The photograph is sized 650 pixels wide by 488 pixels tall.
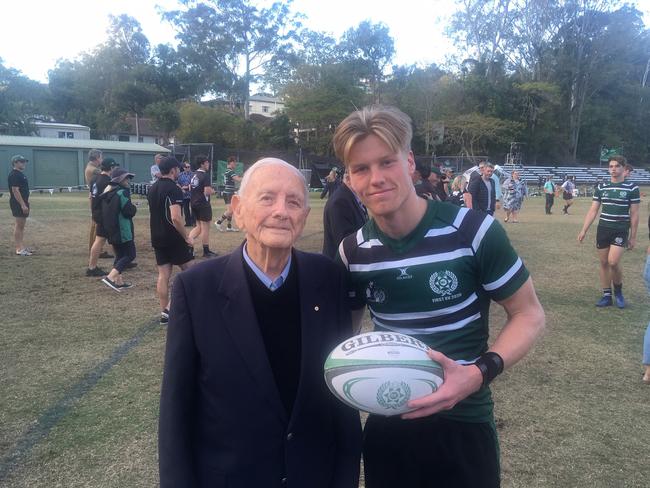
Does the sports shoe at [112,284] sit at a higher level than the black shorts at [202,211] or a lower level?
lower

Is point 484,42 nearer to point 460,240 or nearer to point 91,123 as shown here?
point 91,123

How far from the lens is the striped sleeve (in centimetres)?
190

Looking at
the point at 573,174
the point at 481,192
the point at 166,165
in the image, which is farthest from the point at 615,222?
the point at 573,174

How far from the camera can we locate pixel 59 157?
31.8m

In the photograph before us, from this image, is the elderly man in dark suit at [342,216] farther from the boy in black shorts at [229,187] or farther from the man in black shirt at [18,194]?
the boy in black shorts at [229,187]

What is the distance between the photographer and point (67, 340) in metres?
5.86

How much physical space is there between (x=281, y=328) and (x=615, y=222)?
22.8 ft

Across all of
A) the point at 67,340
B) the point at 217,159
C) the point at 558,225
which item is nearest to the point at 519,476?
the point at 67,340

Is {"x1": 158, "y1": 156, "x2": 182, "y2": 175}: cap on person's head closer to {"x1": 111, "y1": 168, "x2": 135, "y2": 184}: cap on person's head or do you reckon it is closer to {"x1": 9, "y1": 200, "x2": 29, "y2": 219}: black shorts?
{"x1": 111, "y1": 168, "x2": 135, "y2": 184}: cap on person's head

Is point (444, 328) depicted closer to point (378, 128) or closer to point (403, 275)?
point (403, 275)

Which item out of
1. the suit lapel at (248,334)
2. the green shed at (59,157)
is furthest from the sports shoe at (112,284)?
the green shed at (59,157)

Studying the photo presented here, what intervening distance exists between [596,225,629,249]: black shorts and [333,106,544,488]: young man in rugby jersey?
624 centimetres

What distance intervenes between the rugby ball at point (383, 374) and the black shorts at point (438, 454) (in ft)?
0.76

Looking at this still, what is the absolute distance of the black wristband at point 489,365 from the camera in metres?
1.79
